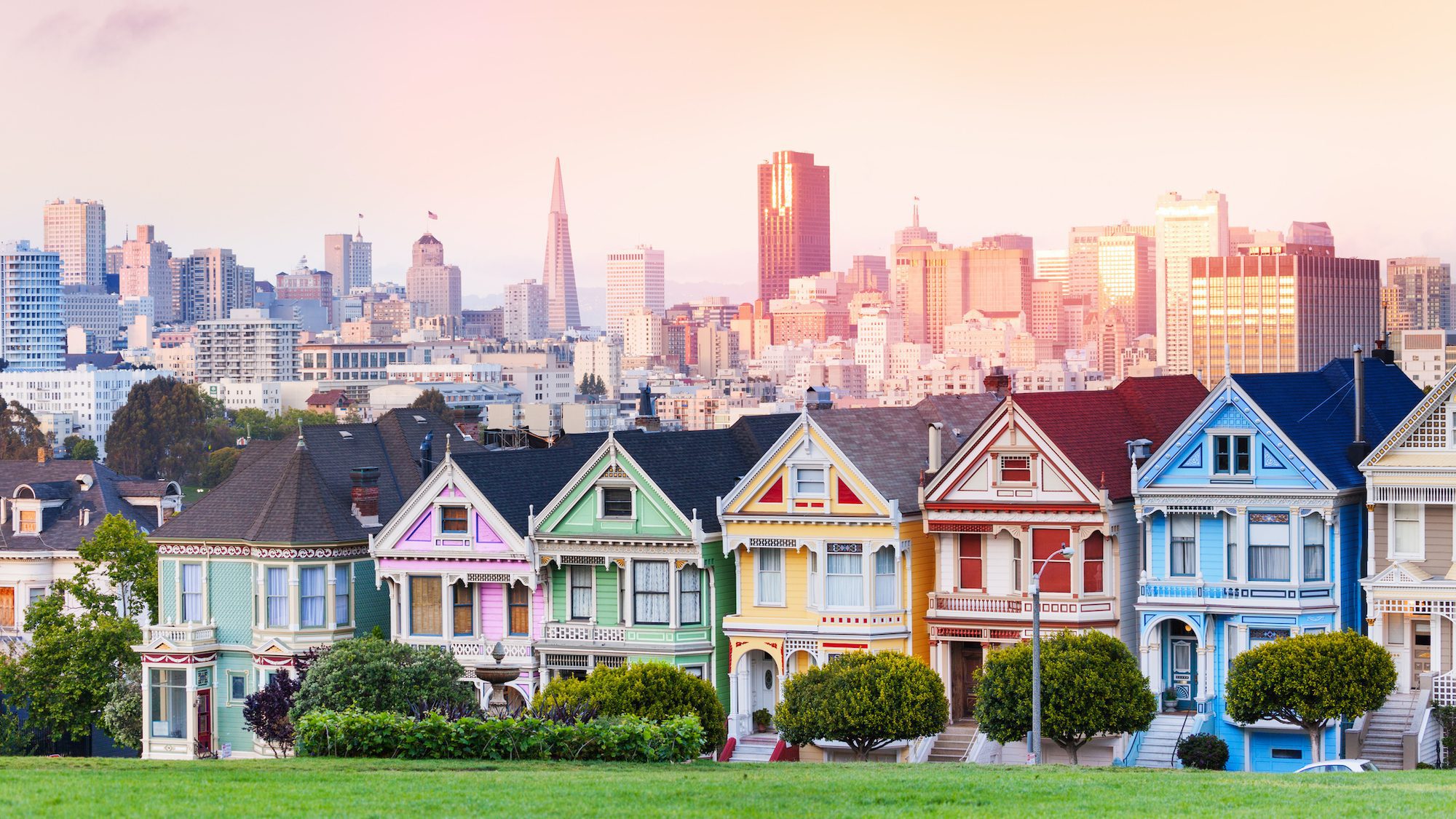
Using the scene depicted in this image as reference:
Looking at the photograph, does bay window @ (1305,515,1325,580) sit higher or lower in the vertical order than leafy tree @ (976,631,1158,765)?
higher

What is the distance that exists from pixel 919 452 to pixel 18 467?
31571 mm

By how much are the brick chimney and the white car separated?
24.2 metres

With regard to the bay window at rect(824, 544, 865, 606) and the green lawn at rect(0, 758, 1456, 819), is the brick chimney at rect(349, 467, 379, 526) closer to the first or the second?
the bay window at rect(824, 544, 865, 606)

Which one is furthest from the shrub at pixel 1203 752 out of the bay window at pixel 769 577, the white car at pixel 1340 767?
the bay window at pixel 769 577

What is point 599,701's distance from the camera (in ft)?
150

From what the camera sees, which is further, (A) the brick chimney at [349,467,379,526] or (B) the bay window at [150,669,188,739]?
(A) the brick chimney at [349,467,379,526]

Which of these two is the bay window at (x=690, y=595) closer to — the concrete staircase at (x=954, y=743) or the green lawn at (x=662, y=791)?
the concrete staircase at (x=954, y=743)

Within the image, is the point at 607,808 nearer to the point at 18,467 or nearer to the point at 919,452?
the point at 919,452

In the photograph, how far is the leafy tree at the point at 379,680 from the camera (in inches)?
1973

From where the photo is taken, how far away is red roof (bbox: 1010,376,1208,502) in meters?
49.3

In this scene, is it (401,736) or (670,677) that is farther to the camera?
(670,677)

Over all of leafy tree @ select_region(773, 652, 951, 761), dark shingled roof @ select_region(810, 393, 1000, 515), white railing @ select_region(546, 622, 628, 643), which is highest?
dark shingled roof @ select_region(810, 393, 1000, 515)

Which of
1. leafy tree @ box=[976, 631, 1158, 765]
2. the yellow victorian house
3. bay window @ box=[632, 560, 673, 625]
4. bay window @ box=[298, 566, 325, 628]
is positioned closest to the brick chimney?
bay window @ box=[298, 566, 325, 628]

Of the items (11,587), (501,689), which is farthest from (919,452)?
(11,587)
